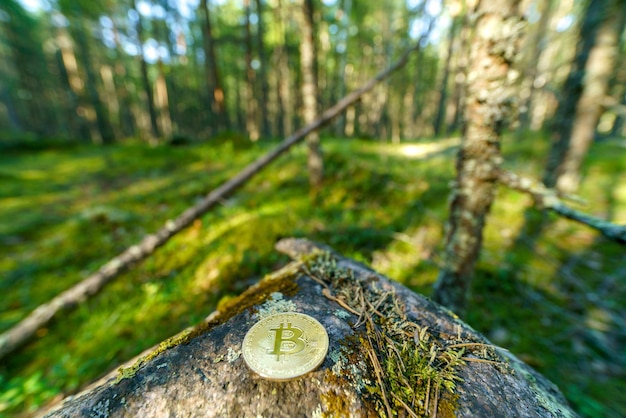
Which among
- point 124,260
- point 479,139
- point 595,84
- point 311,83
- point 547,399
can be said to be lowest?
point 124,260

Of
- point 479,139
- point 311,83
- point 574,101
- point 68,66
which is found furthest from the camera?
point 68,66

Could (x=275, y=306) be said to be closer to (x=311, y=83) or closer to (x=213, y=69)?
(x=311, y=83)

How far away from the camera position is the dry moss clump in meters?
1.16

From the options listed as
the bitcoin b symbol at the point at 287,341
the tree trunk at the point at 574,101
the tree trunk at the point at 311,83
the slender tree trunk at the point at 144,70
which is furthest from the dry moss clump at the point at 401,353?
the slender tree trunk at the point at 144,70

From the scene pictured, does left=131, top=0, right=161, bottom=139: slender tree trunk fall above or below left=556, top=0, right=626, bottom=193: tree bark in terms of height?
above

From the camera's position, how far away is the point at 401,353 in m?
1.36

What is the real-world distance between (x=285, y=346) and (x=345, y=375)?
0.32 metres

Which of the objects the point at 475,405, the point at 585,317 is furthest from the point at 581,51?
the point at 475,405

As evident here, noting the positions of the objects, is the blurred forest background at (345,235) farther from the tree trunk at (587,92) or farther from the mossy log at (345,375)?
the mossy log at (345,375)

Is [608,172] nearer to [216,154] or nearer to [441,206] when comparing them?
[441,206]

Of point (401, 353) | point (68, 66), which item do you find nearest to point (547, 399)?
point (401, 353)

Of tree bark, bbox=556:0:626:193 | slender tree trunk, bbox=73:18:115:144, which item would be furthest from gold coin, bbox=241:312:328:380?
slender tree trunk, bbox=73:18:115:144

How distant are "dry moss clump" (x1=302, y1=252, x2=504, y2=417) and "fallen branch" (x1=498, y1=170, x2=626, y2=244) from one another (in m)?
1.10

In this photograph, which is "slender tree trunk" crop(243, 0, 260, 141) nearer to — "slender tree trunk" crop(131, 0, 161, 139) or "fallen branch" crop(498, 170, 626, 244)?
"slender tree trunk" crop(131, 0, 161, 139)
